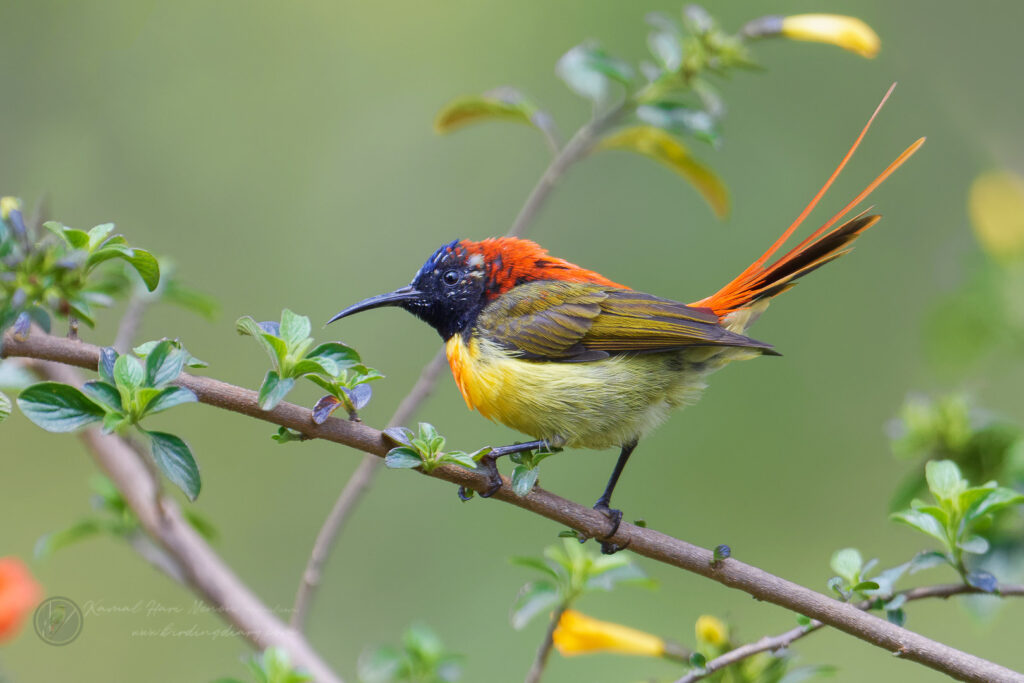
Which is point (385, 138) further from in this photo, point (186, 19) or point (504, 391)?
point (504, 391)

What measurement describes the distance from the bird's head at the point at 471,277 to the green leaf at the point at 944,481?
1.44m

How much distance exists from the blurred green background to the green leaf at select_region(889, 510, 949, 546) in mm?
3602

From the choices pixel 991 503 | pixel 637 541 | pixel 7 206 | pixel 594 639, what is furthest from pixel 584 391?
pixel 7 206

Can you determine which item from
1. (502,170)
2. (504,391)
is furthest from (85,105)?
(504,391)

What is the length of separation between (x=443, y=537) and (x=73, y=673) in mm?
2224

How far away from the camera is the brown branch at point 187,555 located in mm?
2531

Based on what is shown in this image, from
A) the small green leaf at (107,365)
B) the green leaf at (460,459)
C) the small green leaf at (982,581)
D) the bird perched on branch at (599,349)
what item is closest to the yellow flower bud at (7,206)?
the small green leaf at (107,365)

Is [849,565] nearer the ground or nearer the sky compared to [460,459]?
nearer the sky

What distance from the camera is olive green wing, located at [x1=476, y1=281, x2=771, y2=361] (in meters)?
3.04

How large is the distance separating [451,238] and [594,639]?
509 centimetres

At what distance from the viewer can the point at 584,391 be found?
305 centimetres

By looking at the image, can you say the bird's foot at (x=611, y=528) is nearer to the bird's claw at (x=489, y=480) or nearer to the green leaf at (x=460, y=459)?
the bird's claw at (x=489, y=480)

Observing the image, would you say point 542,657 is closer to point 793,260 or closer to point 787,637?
point 787,637

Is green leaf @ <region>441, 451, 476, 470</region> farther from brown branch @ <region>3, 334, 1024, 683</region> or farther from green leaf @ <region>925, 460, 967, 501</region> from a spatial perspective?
green leaf @ <region>925, 460, 967, 501</region>
